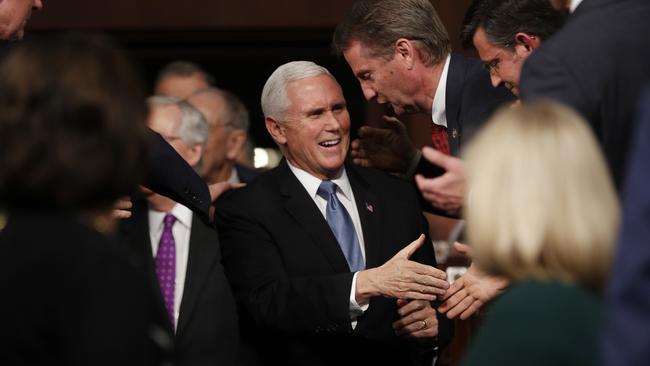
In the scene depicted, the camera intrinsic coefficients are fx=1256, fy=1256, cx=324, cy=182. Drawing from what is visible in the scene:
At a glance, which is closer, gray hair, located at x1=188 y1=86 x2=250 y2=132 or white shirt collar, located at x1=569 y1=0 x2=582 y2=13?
white shirt collar, located at x1=569 y1=0 x2=582 y2=13

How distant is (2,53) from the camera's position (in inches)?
137

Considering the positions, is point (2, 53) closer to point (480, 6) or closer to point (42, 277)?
point (480, 6)

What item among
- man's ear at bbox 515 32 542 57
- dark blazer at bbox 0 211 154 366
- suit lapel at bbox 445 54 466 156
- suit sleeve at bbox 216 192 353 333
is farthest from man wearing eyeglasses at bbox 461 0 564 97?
dark blazer at bbox 0 211 154 366

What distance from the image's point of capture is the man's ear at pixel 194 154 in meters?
5.47

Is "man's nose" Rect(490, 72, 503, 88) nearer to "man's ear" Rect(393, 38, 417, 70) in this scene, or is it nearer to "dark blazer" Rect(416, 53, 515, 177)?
"dark blazer" Rect(416, 53, 515, 177)

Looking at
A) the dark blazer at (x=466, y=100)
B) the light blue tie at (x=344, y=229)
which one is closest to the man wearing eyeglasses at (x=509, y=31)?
the dark blazer at (x=466, y=100)

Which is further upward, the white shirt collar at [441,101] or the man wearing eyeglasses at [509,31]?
the man wearing eyeglasses at [509,31]

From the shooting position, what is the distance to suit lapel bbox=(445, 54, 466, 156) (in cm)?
386

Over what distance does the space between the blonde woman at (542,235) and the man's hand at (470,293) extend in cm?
127

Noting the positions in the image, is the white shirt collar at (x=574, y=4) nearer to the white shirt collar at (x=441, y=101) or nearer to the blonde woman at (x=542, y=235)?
the blonde woman at (x=542, y=235)

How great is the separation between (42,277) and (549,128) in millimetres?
879

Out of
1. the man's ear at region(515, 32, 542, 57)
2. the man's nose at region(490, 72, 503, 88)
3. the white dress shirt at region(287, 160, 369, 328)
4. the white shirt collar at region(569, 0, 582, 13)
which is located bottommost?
the white dress shirt at region(287, 160, 369, 328)

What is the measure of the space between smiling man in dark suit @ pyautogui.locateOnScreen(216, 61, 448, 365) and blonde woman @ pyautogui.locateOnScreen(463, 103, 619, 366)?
52.2 inches

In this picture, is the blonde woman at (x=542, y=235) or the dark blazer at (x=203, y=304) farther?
the dark blazer at (x=203, y=304)
